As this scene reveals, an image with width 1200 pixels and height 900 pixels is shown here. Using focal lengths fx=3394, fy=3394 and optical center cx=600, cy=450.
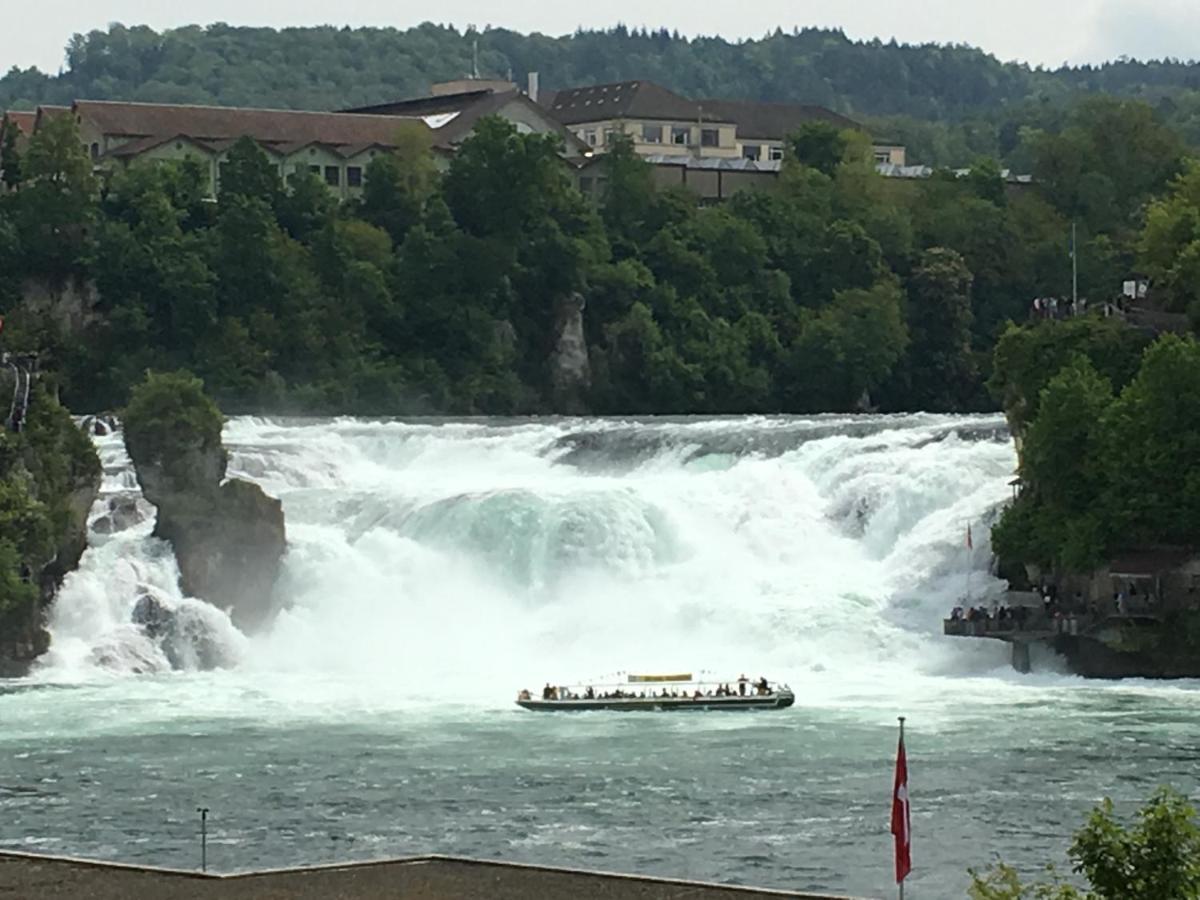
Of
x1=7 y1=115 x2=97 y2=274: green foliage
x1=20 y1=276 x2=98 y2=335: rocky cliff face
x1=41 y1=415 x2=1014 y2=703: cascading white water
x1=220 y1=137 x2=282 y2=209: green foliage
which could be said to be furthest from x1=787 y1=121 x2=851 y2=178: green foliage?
x1=41 y1=415 x2=1014 y2=703: cascading white water

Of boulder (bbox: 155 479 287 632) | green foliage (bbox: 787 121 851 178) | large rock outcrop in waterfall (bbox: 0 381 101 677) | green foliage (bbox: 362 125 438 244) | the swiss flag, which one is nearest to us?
the swiss flag

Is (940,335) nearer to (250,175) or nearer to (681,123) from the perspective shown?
(250,175)

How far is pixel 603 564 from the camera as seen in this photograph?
8956 cm

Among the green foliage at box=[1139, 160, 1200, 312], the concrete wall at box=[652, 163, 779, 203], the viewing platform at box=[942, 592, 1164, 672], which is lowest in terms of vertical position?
the viewing platform at box=[942, 592, 1164, 672]

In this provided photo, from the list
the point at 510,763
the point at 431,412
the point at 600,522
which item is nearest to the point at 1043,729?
the point at 510,763

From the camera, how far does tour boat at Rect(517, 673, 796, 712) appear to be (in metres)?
73.9

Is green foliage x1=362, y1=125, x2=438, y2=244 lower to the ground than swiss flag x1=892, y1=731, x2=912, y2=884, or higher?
higher

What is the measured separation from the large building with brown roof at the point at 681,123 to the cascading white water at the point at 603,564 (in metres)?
77.6

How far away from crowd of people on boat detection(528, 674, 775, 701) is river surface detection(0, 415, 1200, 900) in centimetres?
108

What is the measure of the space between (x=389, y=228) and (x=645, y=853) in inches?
3491

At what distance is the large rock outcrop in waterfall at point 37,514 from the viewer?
8262 cm

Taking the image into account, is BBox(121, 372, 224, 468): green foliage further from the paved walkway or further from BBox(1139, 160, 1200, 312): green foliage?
the paved walkway

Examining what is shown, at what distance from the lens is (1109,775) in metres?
62.2

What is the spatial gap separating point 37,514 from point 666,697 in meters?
18.4
